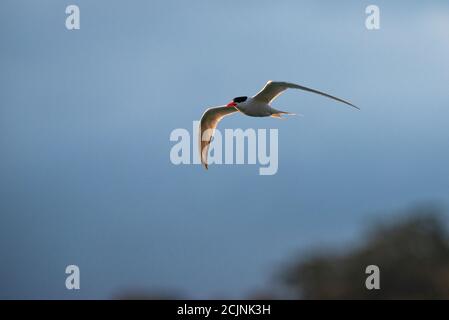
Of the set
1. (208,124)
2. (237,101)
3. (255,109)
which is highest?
(237,101)

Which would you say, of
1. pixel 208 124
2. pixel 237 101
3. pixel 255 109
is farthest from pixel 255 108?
pixel 208 124

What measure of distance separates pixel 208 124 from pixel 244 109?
128cm

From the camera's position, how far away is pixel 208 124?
63.0ft

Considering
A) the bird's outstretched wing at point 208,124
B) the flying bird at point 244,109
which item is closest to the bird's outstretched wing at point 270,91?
the flying bird at point 244,109

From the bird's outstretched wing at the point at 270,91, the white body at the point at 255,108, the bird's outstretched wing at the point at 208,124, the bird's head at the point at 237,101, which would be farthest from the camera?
the bird's outstretched wing at the point at 208,124

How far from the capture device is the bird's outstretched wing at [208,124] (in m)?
19.0

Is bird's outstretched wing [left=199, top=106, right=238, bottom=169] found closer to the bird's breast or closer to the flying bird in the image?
the flying bird

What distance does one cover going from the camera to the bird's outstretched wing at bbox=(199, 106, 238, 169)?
1895cm

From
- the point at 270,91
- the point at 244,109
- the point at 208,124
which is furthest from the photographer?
the point at 208,124

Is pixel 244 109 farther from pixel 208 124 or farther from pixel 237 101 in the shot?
pixel 208 124

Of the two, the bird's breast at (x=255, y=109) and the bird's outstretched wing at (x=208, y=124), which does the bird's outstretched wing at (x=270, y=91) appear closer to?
the bird's breast at (x=255, y=109)

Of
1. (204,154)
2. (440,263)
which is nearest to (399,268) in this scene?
(440,263)
